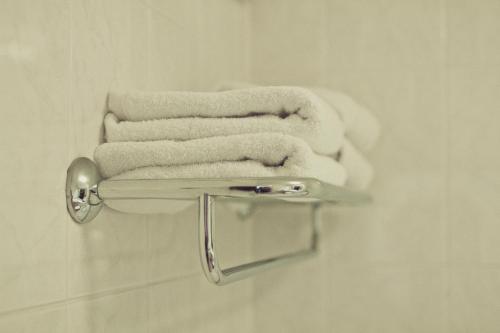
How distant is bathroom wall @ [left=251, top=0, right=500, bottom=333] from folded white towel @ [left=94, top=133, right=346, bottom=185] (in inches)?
21.1

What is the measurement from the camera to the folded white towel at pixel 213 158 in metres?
0.68

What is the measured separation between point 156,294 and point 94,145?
0.26m

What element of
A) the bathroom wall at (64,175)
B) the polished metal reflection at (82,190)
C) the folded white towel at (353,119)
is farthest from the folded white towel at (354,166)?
the polished metal reflection at (82,190)

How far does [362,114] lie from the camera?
1034mm

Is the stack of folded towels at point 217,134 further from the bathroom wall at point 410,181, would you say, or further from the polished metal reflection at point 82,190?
the bathroom wall at point 410,181

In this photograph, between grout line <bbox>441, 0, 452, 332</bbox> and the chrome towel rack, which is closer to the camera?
the chrome towel rack

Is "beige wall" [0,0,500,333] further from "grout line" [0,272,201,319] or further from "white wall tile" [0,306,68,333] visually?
"white wall tile" [0,306,68,333]

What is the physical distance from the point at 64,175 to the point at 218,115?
19 centimetres

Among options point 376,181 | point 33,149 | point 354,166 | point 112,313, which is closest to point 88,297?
point 112,313

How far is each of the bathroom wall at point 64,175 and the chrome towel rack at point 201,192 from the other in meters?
0.02

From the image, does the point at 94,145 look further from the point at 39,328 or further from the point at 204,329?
the point at 204,329

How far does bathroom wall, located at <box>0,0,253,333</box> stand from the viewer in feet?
2.06

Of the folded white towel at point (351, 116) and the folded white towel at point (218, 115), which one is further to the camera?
the folded white towel at point (351, 116)

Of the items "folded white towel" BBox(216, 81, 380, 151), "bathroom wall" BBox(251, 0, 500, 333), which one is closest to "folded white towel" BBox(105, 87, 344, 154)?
"folded white towel" BBox(216, 81, 380, 151)
